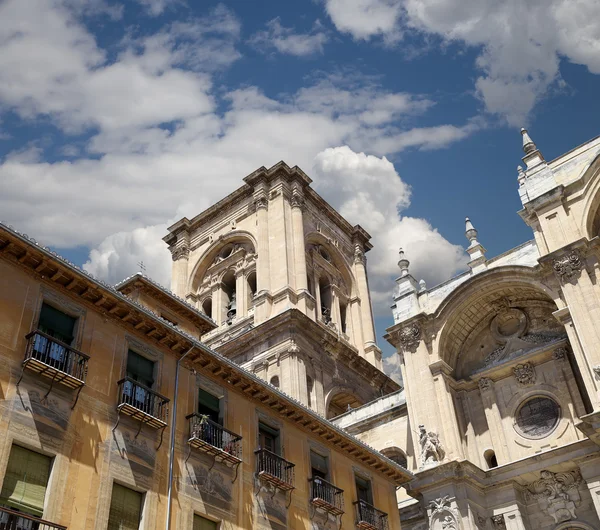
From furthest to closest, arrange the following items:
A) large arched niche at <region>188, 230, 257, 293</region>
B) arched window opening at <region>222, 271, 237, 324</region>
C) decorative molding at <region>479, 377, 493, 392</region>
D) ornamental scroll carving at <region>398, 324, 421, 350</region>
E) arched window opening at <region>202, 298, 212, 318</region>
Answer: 1. large arched niche at <region>188, 230, 257, 293</region>
2. arched window opening at <region>202, 298, 212, 318</region>
3. arched window opening at <region>222, 271, 237, 324</region>
4. ornamental scroll carving at <region>398, 324, 421, 350</region>
5. decorative molding at <region>479, 377, 493, 392</region>

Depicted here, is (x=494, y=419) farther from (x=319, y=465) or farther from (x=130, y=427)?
(x=130, y=427)

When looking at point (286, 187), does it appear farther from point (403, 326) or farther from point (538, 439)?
point (538, 439)

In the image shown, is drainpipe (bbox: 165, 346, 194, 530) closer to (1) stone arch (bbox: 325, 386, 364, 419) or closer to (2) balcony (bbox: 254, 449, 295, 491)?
(2) balcony (bbox: 254, 449, 295, 491)

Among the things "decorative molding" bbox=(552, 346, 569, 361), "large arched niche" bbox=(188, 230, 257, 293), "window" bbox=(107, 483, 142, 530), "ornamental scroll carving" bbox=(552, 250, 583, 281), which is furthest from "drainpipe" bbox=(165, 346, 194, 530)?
"large arched niche" bbox=(188, 230, 257, 293)

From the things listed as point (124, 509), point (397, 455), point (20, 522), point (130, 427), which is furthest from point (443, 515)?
point (20, 522)

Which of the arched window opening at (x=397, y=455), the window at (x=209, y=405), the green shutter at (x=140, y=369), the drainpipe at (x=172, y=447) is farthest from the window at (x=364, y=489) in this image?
the green shutter at (x=140, y=369)

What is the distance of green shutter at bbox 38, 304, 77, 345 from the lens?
1745cm

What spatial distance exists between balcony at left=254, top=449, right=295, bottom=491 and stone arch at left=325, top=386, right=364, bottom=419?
22.3 metres

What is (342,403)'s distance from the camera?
151 ft

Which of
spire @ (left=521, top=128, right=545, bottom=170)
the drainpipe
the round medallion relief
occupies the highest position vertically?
spire @ (left=521, top=128, right=545, bottom=170)

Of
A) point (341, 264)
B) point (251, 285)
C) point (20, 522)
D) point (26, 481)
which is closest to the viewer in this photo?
point (20, 522)

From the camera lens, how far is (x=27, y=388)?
15.9 metres

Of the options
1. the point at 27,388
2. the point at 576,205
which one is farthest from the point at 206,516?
the point at 576,205

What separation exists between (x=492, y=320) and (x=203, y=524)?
2079cm
